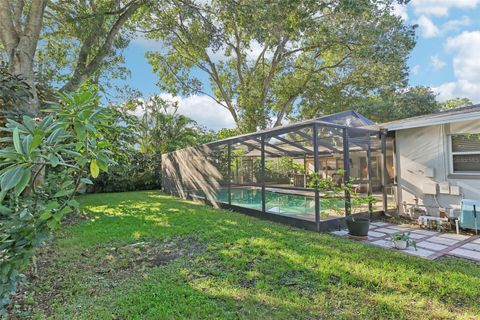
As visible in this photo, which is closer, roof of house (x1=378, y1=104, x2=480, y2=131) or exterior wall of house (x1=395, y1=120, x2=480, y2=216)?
roof of house (x1=378, y1=104, x2=480, y2=131)

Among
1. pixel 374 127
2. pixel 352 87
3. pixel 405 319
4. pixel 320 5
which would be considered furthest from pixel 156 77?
pixel 405 319

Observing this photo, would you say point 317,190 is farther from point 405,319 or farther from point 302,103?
point 302,103

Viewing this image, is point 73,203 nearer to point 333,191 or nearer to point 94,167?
point 94,167

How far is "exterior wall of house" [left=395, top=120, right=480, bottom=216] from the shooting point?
6.29 m

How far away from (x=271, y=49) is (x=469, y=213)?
1158 centimetres

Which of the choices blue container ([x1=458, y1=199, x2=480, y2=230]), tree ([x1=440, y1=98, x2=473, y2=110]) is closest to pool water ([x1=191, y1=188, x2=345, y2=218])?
blue container ([x1=458, y1=199, x2=480, y2=230])

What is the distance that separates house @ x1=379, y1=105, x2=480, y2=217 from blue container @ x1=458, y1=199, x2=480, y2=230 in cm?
59

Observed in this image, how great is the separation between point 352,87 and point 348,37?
554cm

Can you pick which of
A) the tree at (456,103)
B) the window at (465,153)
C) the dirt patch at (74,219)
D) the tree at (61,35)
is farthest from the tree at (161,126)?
the tree at (456,103)

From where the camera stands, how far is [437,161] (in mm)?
6742

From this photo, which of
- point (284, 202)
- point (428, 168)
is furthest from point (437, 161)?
point (284, 202)

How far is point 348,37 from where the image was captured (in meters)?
11.1

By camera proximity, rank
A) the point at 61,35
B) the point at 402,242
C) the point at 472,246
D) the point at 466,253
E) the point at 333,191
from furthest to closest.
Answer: the point at 61,35, the point at 333,191, the point at 472,246, the point at 402,242, the point at 466,253

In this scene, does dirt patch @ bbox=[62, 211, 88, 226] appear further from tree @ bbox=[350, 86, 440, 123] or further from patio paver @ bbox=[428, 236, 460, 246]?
tree @ bbox=[350, 86, 440, 123]
